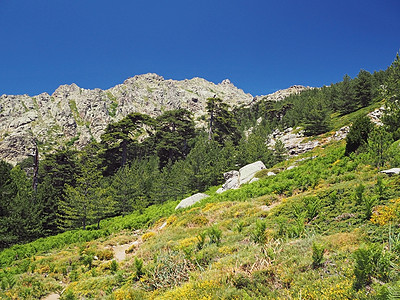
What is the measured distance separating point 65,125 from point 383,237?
4799 inches

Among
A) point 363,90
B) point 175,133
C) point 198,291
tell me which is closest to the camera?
point 198,291

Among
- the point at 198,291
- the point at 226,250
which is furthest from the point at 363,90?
the point at 198,291

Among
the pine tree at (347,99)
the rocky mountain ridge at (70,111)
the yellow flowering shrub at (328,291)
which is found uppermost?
the rocky mountain ridge at (70,111)

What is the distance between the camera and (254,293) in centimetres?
485

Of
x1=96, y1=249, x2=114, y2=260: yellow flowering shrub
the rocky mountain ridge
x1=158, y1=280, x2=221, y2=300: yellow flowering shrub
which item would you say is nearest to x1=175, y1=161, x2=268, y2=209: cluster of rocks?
x1=96, y1=249, x2=114, y2=260: yellow flowering shrub

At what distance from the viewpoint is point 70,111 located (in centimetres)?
10844

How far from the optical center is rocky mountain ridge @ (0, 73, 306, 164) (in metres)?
88.2

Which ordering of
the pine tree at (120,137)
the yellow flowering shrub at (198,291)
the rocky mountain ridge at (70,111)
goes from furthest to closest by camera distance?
1. the rocky mountain ridge at (70,111)
2. the pine tree at (120,137)
3. the yellow flowering shrub at (198,291)

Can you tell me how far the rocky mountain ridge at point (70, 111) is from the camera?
88.2 m

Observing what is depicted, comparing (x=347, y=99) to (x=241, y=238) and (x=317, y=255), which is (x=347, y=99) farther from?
(x=317, y=255)

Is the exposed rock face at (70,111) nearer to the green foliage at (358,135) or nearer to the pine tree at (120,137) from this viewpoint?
the pine tree at (120,137)

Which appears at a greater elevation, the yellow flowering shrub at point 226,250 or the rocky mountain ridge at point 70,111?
the rocky mountain ridge at point 70,111

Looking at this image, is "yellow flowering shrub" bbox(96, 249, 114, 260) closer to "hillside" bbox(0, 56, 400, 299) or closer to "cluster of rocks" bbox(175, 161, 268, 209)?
"hillside" bbox(0, 56, 400, 299)

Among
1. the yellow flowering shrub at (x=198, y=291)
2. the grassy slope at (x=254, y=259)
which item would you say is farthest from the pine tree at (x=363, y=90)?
the yellow flowering shrub at (x=198, y=291)
